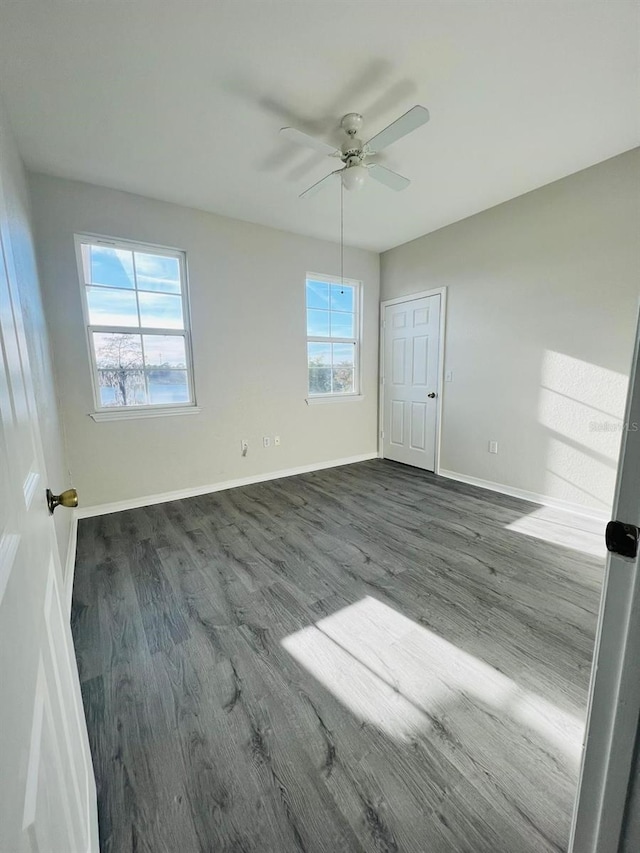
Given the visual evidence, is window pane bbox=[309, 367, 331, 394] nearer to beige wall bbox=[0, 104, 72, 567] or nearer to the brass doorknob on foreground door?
beige wall bbox=[0, 104, 72, 567]

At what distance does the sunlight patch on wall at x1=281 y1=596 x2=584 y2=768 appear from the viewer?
4.08 ft

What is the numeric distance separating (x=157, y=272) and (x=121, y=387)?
A: 1.12 metres

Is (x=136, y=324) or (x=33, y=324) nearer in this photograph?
(x=33, y=324)

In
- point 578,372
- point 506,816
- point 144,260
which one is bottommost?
point 506,816

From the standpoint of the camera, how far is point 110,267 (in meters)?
3.04

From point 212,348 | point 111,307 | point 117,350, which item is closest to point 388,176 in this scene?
point 212,348

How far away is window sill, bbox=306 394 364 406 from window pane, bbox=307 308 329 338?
77 centimetres

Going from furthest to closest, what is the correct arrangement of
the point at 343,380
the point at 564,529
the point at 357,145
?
the point at 343,380 < the point at 564,529 < the point at 357,145

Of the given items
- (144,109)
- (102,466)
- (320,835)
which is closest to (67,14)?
(144,109)

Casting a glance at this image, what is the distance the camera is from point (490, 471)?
361 cm

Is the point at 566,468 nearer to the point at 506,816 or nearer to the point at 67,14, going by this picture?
the point at 506,816

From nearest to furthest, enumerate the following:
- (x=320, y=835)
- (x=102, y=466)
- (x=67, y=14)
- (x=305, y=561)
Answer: (x=320, y=835) → (x=67, y=14) → (x=305, y=561) → (x=102, y=466)

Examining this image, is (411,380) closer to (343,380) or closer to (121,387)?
(343,380)

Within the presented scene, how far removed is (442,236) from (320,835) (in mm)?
4507
